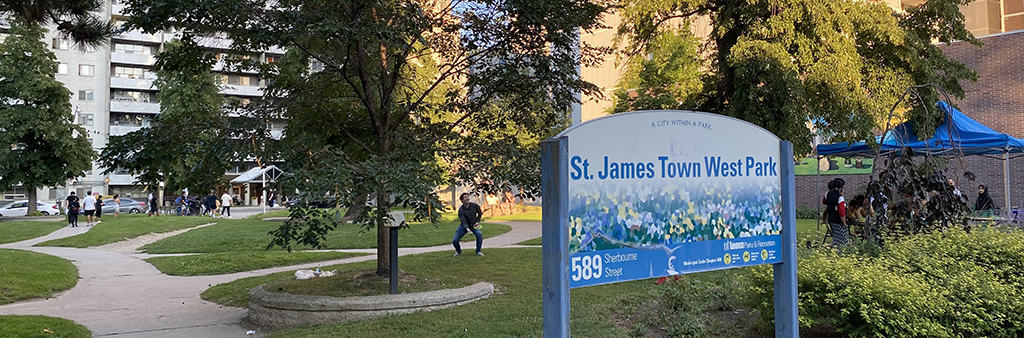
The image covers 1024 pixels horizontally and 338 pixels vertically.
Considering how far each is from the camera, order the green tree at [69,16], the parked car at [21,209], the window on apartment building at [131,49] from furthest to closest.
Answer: the window on apartment building at [131,49]
the parked car at [21,209]
the green tree at [69,16]

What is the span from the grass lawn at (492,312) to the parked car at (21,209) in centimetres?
4175

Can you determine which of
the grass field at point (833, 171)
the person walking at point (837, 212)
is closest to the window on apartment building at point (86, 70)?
the grass field at point (833, 171)

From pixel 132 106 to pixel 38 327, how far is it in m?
66.4

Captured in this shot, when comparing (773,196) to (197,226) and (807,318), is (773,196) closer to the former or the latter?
(807,318)

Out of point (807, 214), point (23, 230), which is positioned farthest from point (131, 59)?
point (807, 214)

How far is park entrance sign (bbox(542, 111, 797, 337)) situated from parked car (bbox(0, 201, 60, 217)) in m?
49.8

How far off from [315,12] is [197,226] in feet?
71.6

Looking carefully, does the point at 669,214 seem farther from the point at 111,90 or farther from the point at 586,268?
the point at 111,90

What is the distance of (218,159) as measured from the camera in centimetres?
784

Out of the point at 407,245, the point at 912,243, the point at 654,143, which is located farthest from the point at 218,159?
the point at 407,245

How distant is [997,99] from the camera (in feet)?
78.9

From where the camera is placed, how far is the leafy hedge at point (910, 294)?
18.3 feet

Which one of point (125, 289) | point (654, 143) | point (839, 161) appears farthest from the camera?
point (839, 161)

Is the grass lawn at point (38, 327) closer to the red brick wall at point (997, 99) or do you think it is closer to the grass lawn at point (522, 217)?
the grass lawn at point (522, 217)
